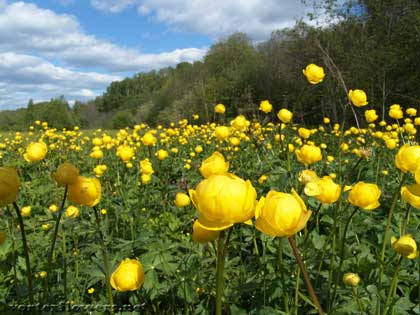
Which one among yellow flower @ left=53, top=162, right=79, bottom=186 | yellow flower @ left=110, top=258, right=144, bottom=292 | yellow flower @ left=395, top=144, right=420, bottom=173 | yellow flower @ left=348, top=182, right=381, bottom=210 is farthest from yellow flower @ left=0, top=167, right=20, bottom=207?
yellow flower @ left=395, top=144, right=420, bottom=173

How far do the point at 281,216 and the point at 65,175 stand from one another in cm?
57

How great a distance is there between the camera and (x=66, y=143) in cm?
515

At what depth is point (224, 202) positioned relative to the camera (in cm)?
65

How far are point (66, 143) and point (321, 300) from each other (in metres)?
4.41

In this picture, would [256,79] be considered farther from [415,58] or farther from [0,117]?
[0,117]

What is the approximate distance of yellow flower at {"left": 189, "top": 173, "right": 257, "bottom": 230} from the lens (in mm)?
651

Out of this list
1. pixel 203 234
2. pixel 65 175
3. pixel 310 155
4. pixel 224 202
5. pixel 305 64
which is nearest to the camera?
pixel 224 202

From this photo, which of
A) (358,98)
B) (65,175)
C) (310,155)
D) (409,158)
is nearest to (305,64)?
(358,98)

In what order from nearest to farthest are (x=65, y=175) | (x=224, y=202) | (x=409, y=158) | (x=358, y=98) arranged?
1. (x=224, y=202)
2. (x=65, y=175)
3. (x=409, y=158)
4. (x=358, y=98)

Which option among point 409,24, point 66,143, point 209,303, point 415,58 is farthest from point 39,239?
point 409,24

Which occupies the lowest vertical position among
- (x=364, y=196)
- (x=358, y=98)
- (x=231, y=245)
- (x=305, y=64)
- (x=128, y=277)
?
(x=231, y=245)

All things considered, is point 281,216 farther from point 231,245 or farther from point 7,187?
point 231,245

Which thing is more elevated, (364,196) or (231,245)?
(364,196)

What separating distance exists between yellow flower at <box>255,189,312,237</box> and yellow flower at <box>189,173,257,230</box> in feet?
0.14
